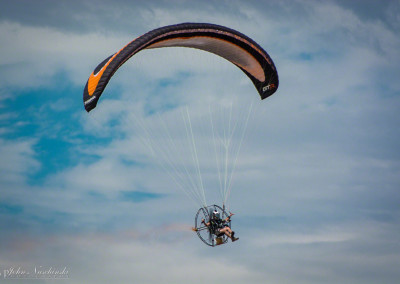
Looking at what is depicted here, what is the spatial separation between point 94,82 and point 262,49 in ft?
26.2

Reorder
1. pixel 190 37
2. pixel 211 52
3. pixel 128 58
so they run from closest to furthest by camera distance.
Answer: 1. pixel 128 58
2. pixel 190 37
3. pixel 211 52

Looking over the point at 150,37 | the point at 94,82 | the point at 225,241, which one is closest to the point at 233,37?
the point at 150,37

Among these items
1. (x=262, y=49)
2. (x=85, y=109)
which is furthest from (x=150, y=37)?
(x=262, y=49)

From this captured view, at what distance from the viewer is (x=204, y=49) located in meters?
35.1

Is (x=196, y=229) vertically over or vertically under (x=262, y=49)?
under

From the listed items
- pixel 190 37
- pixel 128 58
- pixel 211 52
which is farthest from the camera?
pixel 211 52

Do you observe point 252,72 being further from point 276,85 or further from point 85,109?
point 85,109

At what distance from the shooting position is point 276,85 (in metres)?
36.5

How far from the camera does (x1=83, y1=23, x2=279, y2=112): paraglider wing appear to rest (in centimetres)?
3084

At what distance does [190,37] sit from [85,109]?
543 centimetres

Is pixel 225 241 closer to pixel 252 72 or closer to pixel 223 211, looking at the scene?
pixel 223 211

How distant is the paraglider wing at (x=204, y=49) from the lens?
3084cm

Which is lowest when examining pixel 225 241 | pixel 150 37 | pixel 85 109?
pixel 225 241

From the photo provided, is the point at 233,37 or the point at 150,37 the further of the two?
the point at 233,37
